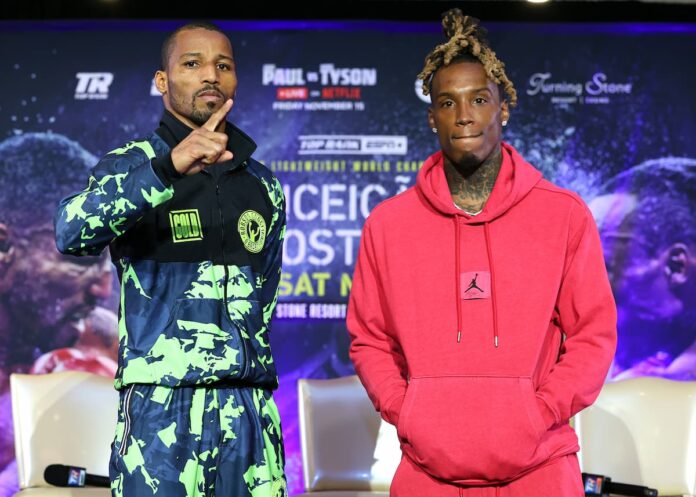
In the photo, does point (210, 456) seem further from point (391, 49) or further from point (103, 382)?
point (391, 49)

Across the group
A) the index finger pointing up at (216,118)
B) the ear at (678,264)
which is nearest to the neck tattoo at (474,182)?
the index finger pointing up at (216,118)

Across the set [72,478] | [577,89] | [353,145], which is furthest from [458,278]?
[577,89]

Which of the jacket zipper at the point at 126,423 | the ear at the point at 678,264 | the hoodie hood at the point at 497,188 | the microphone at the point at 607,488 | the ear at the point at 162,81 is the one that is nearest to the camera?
the jacket zipper at the point at 126,423

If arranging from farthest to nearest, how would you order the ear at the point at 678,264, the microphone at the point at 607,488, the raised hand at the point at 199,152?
1. the ear at the point at 678,264
2. the microphone at the point at 607,488
3. the raised hand at the point at 199,152

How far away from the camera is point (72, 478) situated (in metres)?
3.41

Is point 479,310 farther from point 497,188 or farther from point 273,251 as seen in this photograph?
point 273,251

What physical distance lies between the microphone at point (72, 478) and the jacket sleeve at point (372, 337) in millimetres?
1388

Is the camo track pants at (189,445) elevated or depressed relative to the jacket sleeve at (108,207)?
depressed

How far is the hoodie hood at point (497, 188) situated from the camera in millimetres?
2371

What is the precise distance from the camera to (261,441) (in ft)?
7.70

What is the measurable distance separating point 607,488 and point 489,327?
1379 millimetres

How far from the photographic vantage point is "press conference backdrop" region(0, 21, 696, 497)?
5246 mm

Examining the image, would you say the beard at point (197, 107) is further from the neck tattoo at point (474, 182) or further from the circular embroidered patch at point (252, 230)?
the neck tattoo at point (474, 182)

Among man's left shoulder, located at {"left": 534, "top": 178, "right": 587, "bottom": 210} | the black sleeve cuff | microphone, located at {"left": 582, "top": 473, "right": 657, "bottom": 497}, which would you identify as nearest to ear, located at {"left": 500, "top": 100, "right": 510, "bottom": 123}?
man's left shoulder, located at {"left": 534, "top": 178, "right": 587, "bottom": 210}
